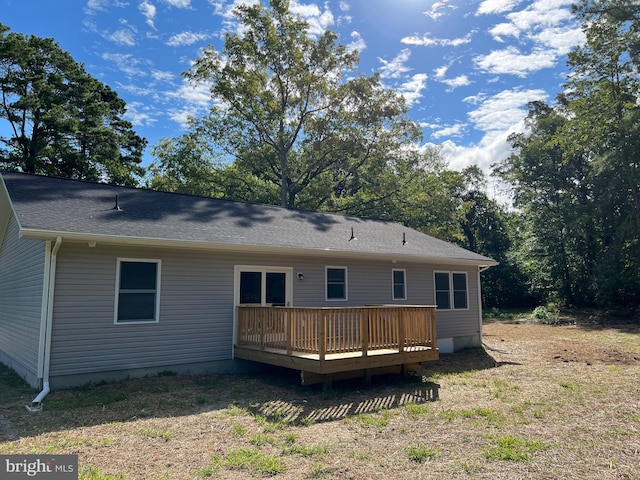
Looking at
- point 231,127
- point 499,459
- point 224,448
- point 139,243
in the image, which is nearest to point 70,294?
point 139,243

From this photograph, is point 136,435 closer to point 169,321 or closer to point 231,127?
point 169,321

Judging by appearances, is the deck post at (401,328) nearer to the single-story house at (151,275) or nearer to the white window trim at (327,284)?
the single-story house at (151,275)

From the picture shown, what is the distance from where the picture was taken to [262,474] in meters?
4.20

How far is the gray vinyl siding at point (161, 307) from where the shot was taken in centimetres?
750

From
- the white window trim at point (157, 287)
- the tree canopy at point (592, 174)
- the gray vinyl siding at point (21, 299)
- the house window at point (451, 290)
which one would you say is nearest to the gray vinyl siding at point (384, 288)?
the house window at point (451, 290)

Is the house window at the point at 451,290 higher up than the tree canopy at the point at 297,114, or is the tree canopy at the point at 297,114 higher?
the tree canopy at the point at 297,114

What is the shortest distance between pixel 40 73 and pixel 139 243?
22.8 metres

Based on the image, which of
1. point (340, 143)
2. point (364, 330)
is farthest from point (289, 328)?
point (340, 143)

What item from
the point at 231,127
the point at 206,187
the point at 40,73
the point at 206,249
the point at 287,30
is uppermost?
the point at 287,30

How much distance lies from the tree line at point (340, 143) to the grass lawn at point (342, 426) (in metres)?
16.3

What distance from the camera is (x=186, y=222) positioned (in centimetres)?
945

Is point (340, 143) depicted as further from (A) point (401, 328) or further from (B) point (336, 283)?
(A) point (401, 328)

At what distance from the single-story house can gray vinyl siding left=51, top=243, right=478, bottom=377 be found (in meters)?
0.02

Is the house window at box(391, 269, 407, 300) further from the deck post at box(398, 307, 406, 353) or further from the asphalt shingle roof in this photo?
the deck post at box(398, 307, 406, 353)
